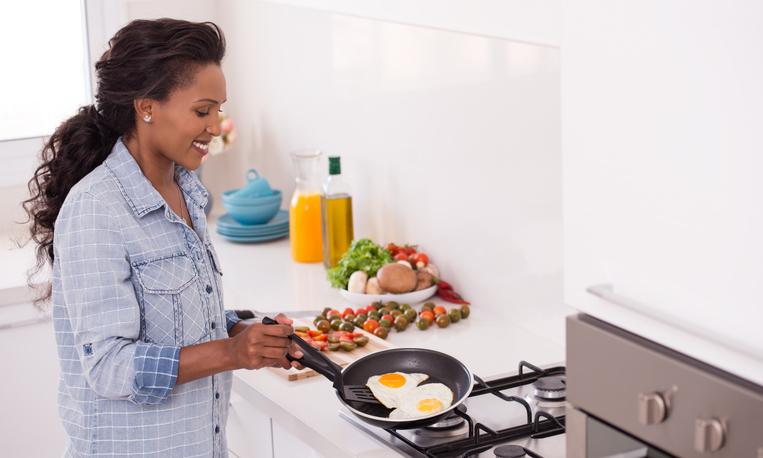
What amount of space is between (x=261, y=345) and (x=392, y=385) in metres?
0.31

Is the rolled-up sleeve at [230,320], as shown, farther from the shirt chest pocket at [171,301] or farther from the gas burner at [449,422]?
the gas burner at [449,422]

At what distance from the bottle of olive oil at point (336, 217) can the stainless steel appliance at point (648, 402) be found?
157 cm

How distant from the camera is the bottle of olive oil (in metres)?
2.79

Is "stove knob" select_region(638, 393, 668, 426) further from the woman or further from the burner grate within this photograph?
the woman

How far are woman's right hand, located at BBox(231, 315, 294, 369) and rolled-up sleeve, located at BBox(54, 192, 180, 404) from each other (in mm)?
98

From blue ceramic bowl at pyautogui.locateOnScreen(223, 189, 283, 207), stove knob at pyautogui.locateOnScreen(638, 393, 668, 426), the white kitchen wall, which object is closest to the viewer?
→ stove knob at pyautogui.locateOnScreen(638, 393, 668, 426)

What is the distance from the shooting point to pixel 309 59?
122 inches

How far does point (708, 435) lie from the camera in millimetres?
1043

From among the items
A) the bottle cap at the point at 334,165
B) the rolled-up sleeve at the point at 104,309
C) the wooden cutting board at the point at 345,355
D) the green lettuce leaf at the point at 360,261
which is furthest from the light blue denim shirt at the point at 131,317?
the bottle cap at the point at 334,165

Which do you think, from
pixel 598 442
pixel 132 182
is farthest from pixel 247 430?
pixel 598 442

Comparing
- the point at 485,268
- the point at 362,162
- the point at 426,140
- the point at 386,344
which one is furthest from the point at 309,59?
the point at 386,344

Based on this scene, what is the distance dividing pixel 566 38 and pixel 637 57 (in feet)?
0.41

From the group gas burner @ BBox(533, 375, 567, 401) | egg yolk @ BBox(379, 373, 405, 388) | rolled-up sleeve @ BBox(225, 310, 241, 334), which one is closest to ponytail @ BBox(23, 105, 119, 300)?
rolled-up sleeve @ BBox(225, 310, 241, 334)

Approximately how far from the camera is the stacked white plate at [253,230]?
3146 mm
